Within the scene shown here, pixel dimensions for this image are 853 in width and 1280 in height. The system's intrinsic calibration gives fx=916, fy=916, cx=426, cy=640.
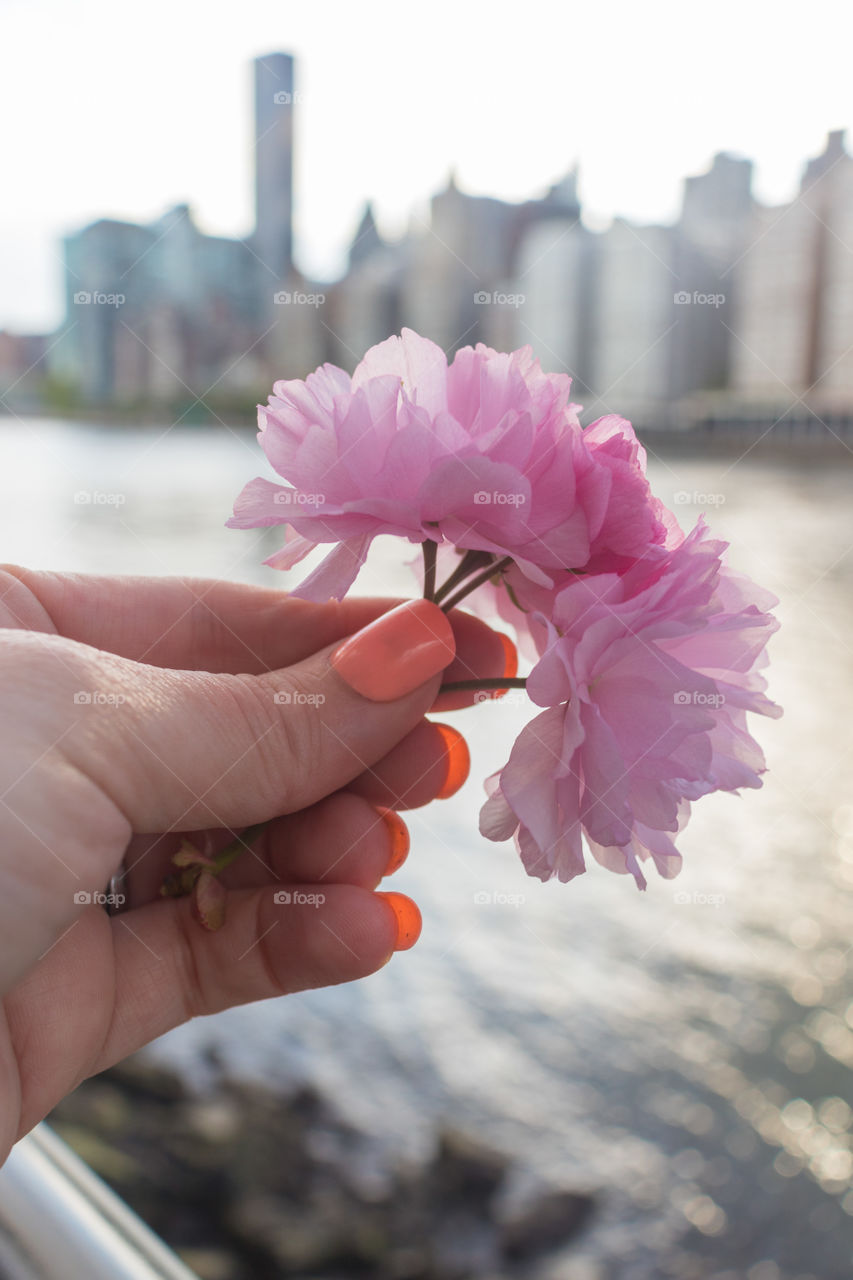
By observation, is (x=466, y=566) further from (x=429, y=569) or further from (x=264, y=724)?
(x=264, y=724)

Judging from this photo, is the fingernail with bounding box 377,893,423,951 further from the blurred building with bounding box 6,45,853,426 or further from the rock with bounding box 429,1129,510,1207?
the blurred building with bounding box 6,45,853,426

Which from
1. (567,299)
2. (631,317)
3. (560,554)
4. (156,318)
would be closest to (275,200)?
(567,299)

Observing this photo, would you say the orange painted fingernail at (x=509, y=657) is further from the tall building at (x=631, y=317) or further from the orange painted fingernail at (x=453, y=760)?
the tall building at (x=631, y=317)

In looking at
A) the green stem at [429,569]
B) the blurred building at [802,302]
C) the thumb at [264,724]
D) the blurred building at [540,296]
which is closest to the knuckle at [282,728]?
the thumb at [264,724]

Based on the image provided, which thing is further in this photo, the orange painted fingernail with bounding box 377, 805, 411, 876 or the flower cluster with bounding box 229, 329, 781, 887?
the orange painted fingernail with bounding box 377, 805, 411, 876

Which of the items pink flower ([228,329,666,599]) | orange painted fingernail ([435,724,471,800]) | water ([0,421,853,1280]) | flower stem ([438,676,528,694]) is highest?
pink flower ([228,329,666,599])

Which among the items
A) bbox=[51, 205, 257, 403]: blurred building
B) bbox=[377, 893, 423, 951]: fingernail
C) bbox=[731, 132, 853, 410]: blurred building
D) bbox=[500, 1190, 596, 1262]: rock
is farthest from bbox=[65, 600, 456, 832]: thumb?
bbox=[731, 132, 853, 410]: blurred building

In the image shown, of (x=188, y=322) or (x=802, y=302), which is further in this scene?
(x=188, y=322)
